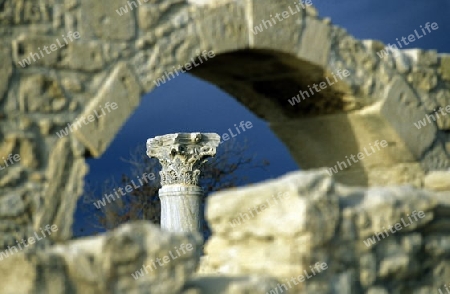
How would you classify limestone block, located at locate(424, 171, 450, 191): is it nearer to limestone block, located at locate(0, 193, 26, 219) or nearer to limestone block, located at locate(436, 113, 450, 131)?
limestone block, located at locate(436, 113, 450, 131)

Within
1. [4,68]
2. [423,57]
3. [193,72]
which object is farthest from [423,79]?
[4,68]

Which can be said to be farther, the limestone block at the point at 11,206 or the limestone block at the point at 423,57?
the limestone block at the point at 423,57

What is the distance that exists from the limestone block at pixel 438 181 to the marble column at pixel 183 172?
15.7 ft

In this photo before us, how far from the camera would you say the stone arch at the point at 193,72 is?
4684 millimetres

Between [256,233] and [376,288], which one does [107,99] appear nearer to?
[256,233]

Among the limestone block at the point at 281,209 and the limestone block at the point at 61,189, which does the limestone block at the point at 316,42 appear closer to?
the limestone block at the point at 61,189

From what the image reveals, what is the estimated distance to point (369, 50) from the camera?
641cm

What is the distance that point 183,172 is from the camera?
11.0m

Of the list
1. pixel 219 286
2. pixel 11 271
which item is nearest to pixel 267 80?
pixel 219 286

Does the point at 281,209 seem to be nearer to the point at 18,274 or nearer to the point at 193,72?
the point at 18,274

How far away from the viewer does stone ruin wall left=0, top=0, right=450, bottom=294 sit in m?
3.38

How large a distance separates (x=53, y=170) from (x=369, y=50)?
9.28ft

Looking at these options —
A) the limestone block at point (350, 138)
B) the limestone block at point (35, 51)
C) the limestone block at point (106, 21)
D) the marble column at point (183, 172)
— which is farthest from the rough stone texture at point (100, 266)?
the marble column at point (183, 172)

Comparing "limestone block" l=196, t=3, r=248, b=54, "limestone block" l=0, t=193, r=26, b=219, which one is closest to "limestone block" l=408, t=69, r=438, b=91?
"limestone block" l=196, t=3, r=248, b=54
